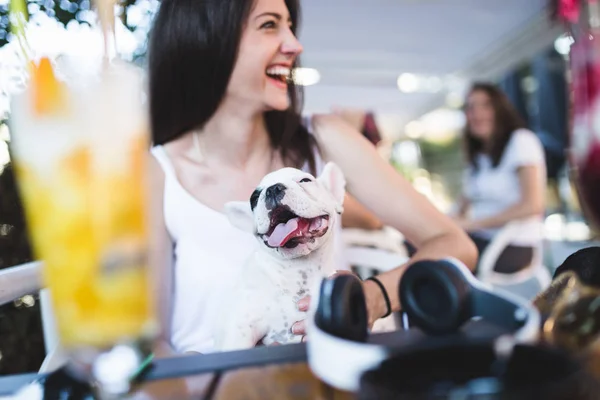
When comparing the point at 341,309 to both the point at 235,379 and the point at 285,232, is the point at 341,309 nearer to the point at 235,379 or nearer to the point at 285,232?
the point at 235,379

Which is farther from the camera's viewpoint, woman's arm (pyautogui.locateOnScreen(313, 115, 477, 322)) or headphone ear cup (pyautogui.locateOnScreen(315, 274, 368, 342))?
woman's arm (pyautogui.locateOnScreen(313, 115, 477, 322))

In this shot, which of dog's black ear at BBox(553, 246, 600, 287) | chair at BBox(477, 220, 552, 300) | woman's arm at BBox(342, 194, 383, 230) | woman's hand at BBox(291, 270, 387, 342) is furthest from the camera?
chair at BBox(477, 220, 552, 300)

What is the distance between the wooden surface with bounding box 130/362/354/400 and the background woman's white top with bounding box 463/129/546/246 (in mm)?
1050

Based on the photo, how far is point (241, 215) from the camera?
1.84 ft

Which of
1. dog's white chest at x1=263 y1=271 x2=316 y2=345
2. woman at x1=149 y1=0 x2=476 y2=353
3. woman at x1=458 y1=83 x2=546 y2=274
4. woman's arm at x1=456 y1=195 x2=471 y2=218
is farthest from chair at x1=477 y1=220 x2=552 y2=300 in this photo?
dog's white chest at x1=263 y1=271 x2=316 y2=345

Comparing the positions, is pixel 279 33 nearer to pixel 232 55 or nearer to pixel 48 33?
pixel 232 55

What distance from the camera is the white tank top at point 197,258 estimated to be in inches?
23.1

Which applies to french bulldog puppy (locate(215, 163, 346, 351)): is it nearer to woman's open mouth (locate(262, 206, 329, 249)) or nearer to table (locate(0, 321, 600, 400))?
woman's open mouth (locate(262, 206, 329, 249))

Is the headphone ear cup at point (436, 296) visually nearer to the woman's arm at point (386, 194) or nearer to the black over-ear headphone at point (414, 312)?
the black over-ear headphone at point (414, 312)

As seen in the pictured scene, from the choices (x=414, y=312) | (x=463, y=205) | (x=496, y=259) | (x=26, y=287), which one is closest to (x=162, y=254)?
(x=26, y=287)

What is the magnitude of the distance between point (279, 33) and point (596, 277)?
41 cm

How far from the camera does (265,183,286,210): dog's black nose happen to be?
0.52 m

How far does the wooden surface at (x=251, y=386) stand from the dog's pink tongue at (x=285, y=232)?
19cm

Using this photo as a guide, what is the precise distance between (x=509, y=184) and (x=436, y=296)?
3.87 ft
